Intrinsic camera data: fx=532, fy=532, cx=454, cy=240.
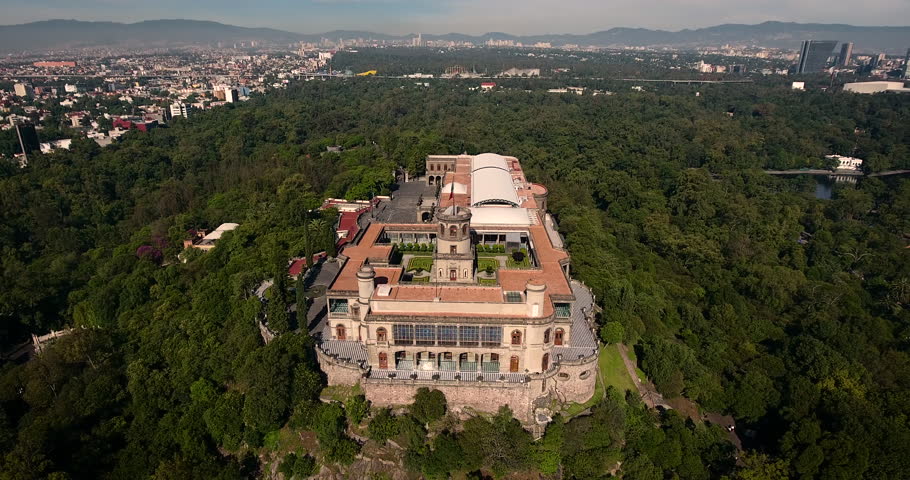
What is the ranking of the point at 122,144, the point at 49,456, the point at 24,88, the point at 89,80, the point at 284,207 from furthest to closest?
the point at 89,80 → the point at 24,88 → the point at 122,144 → the point at 284,207 → the point at 49,456

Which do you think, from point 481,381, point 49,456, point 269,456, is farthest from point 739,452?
point 49,456

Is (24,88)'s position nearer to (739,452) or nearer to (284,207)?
(284,207)

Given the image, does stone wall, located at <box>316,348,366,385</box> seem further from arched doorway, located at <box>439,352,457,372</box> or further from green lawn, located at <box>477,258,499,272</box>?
green lawn, located at <box>477,258,499,272</box>

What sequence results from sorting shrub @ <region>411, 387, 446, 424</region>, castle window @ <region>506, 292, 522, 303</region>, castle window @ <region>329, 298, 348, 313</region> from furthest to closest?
castle window @ <region>329, 298, 348, 313</region>
castle window @ <region>506, 292, 522, 303</region>
shrub @ <region>411, 387, 446, 424</region>

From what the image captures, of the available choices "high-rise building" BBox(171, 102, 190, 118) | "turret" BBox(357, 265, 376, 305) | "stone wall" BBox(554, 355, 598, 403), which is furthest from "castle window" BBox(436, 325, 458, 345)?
"high-rise building" BBox(171, 102, 190, 118)

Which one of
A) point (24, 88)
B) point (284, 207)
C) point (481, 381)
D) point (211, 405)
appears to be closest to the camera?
point (481, 381)

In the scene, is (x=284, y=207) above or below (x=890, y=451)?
above
